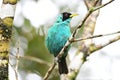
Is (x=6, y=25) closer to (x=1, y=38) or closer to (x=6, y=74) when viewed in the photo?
(x=1, y=38)

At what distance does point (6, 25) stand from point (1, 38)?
131 mm

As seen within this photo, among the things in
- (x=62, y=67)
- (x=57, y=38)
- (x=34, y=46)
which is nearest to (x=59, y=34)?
(x=57, y=38)

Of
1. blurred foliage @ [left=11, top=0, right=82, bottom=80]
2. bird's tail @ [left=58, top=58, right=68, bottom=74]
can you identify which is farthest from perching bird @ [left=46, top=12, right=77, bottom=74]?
blurred foliage @ [left=11, top=0, right=82, bottom=80]

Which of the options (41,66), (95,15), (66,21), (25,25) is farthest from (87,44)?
(25,25)

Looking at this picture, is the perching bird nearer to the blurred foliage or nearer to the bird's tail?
the bird's tail

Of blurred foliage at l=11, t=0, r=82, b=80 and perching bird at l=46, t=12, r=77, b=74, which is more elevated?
perching bird at l=46, t=12, r=77, b=74

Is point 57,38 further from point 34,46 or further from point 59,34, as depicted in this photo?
point 34,46

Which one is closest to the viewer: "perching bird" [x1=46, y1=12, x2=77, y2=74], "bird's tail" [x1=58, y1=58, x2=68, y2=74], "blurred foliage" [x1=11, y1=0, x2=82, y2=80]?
"bird's tail" [x1=58, y1=58, x2=68, y2=74]

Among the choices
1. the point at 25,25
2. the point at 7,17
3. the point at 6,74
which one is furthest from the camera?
the point at 25,25

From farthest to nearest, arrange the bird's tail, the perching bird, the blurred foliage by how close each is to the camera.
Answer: the blurred foliage → the perching bird → the bird's tail

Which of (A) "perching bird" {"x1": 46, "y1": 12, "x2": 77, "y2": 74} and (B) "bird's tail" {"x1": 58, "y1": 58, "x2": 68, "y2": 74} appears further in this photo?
(A) "perching bird" {"x1": 46, "y1": 12, "x2": 77, "y2": 74}

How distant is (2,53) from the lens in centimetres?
310

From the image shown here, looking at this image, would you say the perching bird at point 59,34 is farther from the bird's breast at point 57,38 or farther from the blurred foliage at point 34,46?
the blurred foliage at point 34,46

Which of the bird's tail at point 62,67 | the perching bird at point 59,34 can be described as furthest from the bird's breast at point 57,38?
the bird's tail at point 62,67
